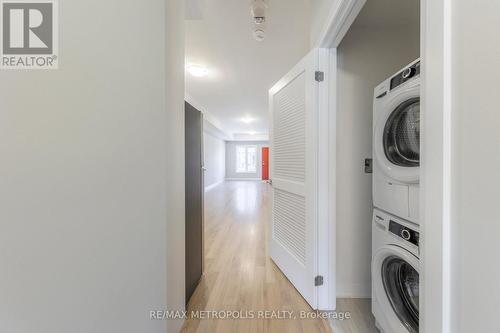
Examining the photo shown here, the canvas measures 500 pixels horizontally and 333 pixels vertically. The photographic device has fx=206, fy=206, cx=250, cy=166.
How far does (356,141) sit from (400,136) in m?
0.54

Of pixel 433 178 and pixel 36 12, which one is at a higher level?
pixel 36 12

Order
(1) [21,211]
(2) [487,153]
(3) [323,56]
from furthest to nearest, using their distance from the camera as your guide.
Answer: (3) [323,56] < (1) [21,211] < (2) [487,153]

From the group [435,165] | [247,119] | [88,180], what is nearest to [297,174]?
[435,165]

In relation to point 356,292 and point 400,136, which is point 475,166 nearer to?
point 400,136

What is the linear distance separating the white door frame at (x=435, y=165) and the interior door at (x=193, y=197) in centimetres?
147

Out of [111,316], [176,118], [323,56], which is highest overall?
[323,56]

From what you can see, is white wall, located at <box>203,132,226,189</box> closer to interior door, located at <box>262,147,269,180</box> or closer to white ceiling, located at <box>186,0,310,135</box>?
interior door, located at <box>262,147,269,180</box>

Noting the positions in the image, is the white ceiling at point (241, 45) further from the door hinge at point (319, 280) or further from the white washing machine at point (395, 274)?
the door hinge at point (319, 280)

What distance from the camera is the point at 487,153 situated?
0.45 meters

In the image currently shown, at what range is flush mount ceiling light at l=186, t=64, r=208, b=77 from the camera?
3112mm

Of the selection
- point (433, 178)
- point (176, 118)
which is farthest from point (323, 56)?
point (433, 178)

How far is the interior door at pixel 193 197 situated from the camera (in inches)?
66.5

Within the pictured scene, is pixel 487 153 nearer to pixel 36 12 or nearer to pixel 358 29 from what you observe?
pixel 36 12

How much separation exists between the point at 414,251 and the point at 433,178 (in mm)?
655
